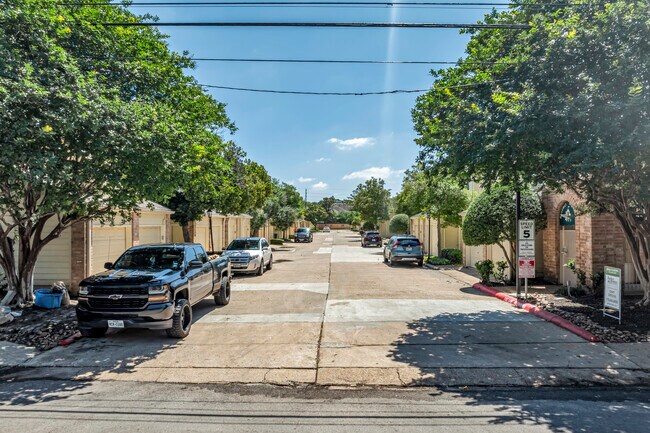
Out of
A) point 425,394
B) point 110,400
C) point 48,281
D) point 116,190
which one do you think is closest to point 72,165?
point 116,190

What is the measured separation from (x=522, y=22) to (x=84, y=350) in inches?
481

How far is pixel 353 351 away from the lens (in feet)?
23.5

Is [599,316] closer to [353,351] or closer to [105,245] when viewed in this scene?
[353,351]

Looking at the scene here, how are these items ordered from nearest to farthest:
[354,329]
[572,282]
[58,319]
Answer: [354,329]
[58,319]
[572,282]

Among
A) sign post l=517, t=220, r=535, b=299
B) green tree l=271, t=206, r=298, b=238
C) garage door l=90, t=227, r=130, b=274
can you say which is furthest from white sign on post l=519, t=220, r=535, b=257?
green tree l=271, t=206, r=298, b=238

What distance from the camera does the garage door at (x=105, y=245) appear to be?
13.4m

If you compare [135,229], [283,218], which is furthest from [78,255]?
[283,218]

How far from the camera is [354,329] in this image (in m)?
8.62

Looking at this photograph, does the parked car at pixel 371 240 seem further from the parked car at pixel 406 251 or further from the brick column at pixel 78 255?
the brick column at pixel 78 255

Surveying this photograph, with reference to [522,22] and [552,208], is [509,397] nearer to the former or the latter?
[522,22]

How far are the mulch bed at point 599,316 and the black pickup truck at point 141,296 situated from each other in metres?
8.20

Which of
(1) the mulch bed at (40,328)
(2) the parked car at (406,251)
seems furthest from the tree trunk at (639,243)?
(2) the parked car at (406,251)

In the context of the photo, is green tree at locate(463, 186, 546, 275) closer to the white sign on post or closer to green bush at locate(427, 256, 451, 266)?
the white sign on post

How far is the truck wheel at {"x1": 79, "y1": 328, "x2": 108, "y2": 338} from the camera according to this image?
26.0ft
